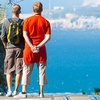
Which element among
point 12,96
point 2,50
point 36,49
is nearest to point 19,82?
point 12,96

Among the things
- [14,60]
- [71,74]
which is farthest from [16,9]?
[71,74]

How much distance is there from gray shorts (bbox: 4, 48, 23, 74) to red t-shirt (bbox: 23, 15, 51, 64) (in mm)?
180

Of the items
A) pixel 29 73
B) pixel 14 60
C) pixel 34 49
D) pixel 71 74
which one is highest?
pixel 34 49

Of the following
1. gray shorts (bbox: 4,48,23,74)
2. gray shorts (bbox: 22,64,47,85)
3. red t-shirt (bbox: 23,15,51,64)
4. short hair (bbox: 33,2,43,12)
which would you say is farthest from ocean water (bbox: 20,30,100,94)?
short hair (bbox: 33,2,43,12)

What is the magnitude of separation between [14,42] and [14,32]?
0.44ft

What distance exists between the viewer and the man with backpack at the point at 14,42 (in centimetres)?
633

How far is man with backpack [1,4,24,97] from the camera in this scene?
6332 mm

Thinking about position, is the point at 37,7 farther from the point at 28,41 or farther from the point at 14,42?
the point at 14,42

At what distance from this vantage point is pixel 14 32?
6348 millimetres

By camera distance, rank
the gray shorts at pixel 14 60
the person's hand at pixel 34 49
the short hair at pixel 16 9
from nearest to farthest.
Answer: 1. the person's hand at pixel 34 49
2. the short hair at pixel 16 9
3. the gray shorts at pixel 14 60

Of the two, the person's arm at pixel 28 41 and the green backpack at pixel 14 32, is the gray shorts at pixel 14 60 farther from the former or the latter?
the person's arm at pixel 28 41

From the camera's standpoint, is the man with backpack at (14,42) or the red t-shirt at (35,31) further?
the man with backpack at (14,42)

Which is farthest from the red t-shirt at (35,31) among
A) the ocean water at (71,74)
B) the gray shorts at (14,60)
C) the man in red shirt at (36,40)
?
the ocean water at (71,74)

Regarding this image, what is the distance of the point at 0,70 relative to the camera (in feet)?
42.9
